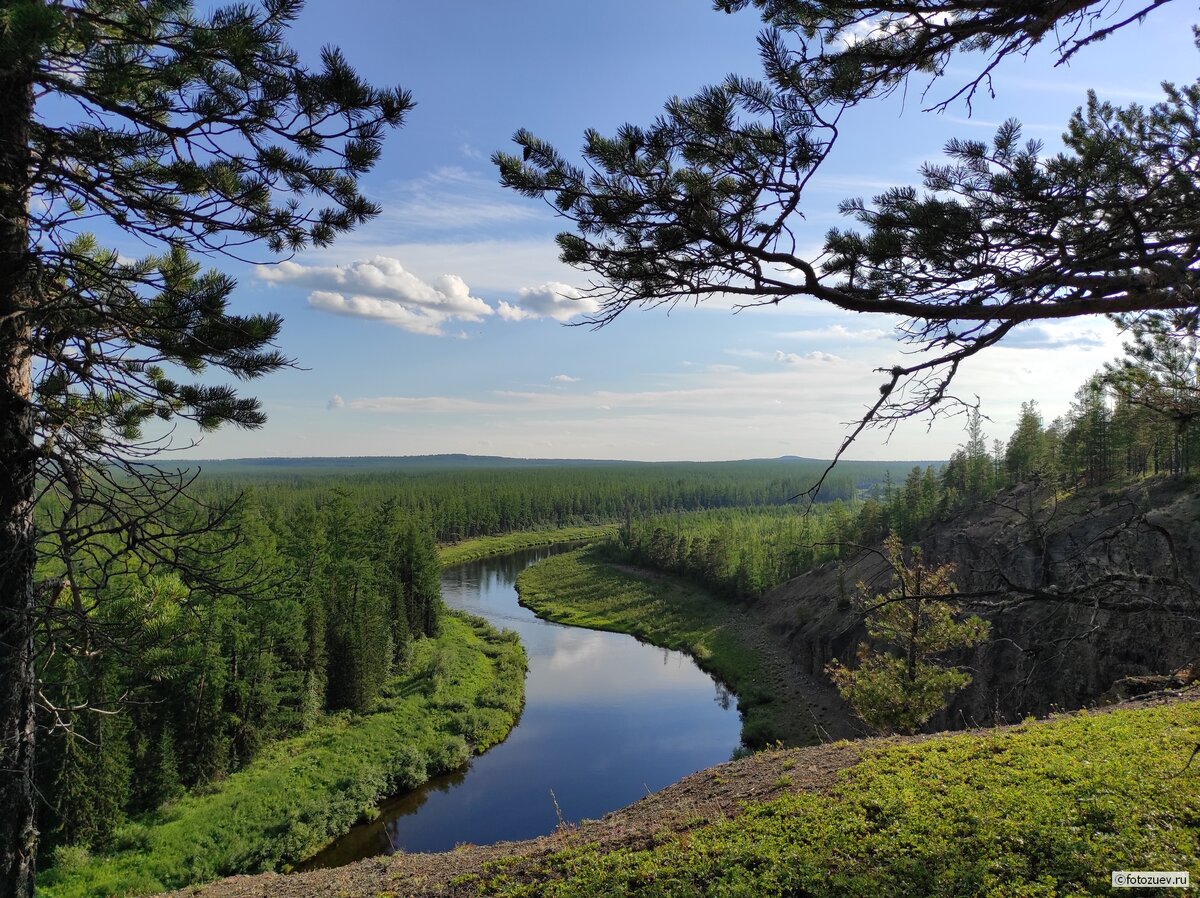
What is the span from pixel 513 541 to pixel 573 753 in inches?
2677

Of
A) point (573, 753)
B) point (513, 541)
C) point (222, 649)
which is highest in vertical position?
point (222, 649)

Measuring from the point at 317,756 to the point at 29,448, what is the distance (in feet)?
74.3

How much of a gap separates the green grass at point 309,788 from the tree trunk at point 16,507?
47.6ft

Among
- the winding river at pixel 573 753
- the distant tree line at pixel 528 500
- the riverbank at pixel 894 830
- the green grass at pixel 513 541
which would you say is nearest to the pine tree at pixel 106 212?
the riverbank at pixel 894 830

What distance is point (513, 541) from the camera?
91.4 metres

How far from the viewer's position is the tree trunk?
434 centimetres

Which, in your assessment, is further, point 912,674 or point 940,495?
point 940,495

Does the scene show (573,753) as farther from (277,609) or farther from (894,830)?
(894,830)

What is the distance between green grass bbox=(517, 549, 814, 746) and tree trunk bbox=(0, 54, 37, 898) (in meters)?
24.8

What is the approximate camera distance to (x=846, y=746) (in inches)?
378

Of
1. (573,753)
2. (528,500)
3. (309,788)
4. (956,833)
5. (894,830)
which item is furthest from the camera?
(528,500)

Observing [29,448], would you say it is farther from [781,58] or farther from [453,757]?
[453,757]

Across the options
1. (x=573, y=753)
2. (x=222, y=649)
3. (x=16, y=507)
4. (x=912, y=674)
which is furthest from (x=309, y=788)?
(x=16, y=507)

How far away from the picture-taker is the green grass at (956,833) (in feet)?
16.3
